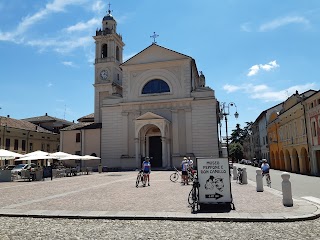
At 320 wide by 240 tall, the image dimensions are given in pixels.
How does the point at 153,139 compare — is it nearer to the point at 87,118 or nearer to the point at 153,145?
the point at 153,145

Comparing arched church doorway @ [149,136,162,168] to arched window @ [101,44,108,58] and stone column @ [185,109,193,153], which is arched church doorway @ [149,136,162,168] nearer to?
stone column @ [185,109,193,153]

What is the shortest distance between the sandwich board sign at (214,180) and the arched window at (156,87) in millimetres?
30416

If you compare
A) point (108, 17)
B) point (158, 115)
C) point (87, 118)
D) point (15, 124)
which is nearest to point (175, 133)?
point (158, 115)

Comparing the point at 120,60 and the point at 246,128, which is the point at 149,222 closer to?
the point at 120,60

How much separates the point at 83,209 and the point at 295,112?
27.3 m

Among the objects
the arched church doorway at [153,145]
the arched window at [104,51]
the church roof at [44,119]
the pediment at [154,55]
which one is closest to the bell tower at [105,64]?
the arched window at [104,51]

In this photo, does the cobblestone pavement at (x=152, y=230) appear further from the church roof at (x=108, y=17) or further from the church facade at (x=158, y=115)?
the church roof at (x=108, y=17)

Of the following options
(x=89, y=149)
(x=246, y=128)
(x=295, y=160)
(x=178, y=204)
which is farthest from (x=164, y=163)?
(x=246, y=128)

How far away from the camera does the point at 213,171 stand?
10.3 metres

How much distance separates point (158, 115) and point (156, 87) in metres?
4.68

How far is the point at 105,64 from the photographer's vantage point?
4675cm

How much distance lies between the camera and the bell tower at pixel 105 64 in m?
46.2

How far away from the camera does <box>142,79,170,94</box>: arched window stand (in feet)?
133

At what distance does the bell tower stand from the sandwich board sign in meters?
36.6
